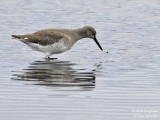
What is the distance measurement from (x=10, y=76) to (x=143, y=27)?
795cm

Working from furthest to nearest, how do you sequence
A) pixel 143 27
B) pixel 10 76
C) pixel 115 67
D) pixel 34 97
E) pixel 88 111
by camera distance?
pixel 143 27 < pixel 115 67 < pixel 10 76 < pixel 34 97 < pixel 88 111

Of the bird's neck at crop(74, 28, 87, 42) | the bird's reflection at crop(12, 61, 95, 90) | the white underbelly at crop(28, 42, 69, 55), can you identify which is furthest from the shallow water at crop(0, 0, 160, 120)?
the bird's neck at crop(74, 28, 87, 42)

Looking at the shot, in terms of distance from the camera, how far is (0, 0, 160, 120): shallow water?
40.3 feet

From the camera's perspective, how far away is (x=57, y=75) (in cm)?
1541

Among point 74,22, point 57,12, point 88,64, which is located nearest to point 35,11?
point 57,12

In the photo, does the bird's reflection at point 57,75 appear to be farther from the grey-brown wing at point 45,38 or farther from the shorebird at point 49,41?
the grey-brown wing at point 45,38

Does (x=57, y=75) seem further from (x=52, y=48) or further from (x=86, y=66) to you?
(x=52, y=48)

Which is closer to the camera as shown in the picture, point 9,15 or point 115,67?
point 115,67

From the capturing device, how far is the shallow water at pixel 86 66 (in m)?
12.3

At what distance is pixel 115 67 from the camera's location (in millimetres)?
16328

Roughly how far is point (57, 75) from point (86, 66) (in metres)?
1.37

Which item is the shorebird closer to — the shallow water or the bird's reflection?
the shallow water

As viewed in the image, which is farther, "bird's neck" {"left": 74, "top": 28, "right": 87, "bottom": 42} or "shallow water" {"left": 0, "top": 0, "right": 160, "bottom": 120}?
"bird's neck" {"left": 74, "top": 28, "right": 87, "bottom": 42}

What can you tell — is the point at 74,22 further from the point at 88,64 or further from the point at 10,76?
the point at 10,76
